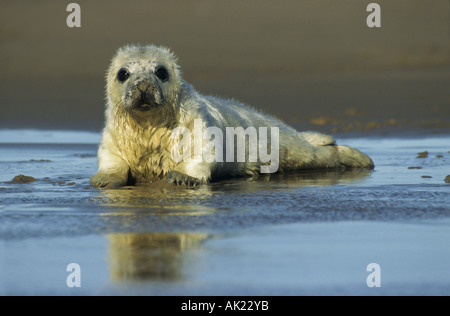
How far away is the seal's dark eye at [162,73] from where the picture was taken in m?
6.70

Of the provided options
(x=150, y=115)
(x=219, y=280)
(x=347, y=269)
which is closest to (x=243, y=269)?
(x=219, y=280)

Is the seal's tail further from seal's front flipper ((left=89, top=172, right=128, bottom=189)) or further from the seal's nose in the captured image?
the seal's nose

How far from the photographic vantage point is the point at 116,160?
6.87 metres

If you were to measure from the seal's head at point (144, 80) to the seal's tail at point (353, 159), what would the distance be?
8.39ft

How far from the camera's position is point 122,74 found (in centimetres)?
670

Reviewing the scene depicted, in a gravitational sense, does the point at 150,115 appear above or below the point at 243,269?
above

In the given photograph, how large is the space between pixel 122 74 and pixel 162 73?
0.36m

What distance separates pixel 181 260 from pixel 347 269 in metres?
0.76

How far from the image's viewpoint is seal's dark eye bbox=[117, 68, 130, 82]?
21.9ft

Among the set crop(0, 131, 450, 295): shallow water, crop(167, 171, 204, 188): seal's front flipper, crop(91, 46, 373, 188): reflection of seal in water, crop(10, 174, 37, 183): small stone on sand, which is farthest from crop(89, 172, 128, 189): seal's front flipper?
crop(10, 174, 37, 183): small stone on sand

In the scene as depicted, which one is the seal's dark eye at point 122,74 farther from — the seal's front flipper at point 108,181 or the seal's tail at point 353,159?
the seal's tail at point 353,159

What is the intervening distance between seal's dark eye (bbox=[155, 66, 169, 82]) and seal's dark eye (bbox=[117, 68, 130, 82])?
0.87 ft

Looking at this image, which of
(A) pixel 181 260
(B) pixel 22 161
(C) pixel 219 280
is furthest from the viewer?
(B) pixel 22 161

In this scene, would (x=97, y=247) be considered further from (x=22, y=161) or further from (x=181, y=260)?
(x=22, y=161)
